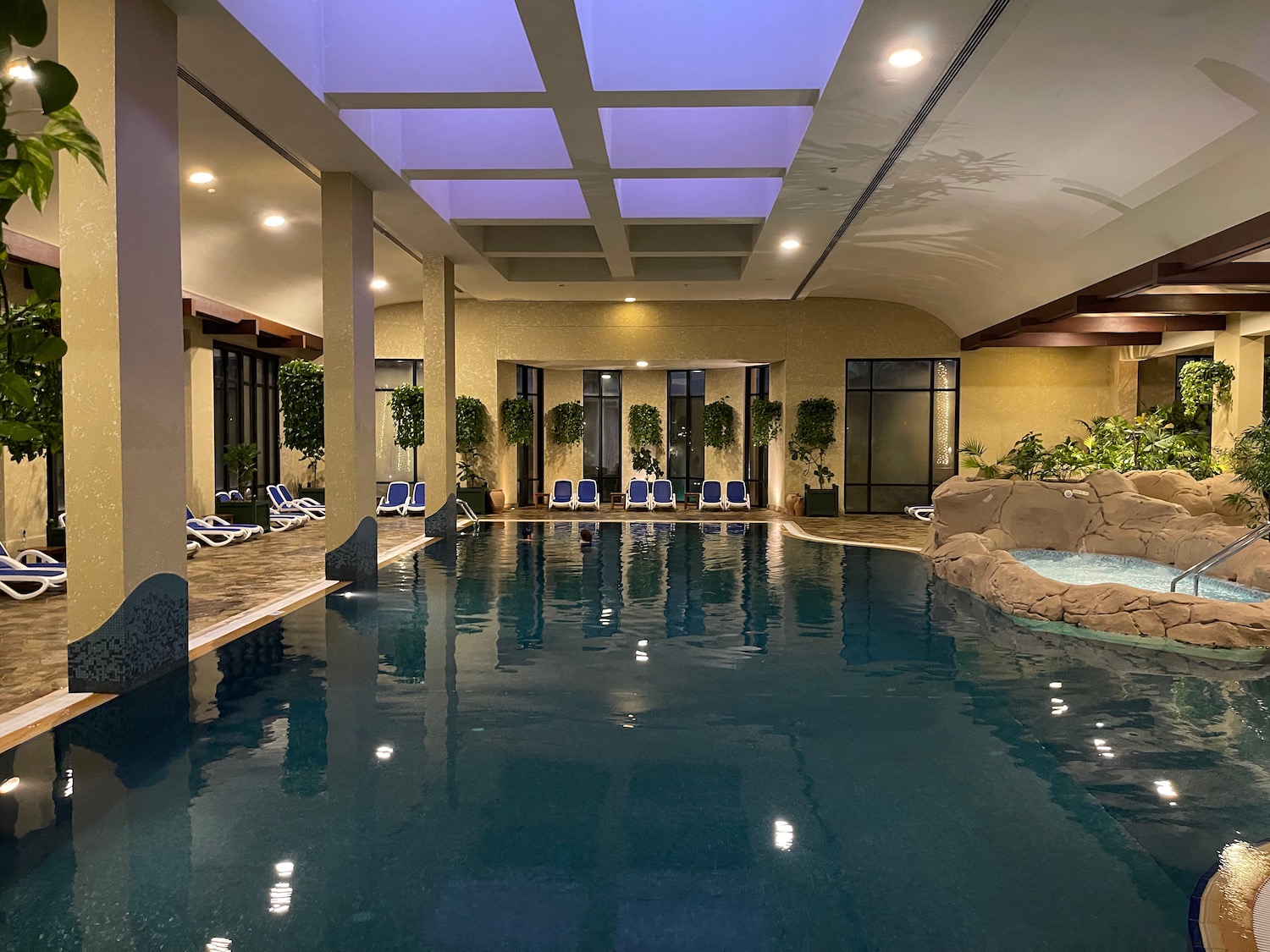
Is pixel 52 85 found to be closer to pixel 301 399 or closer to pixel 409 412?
pixel 301 399

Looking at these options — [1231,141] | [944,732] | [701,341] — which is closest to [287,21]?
[944,732]

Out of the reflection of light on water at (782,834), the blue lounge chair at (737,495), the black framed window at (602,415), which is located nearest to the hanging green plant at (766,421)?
the blue lounge chair at (737,495)

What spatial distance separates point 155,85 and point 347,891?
5589 mm

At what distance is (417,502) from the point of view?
20.1 m

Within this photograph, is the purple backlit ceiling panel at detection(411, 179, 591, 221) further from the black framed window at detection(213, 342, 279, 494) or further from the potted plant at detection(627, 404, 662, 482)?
the potted plant at detection(627, 404, 662, 482)

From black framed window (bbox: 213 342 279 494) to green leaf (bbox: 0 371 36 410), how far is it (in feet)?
60.0

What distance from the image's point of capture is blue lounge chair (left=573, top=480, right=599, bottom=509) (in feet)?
69.3

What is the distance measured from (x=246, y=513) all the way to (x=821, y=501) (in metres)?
11.7

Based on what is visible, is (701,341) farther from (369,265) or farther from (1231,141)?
(1231,141)

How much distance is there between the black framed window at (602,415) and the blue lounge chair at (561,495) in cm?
242

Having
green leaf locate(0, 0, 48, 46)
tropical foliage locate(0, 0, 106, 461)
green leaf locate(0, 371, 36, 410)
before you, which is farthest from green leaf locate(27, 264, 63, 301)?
green leaf locate(0, 0, 48, 46)

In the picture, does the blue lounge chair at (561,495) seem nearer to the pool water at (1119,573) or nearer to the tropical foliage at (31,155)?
the pool water at (1119,573)

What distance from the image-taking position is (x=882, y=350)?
2012 centimetres

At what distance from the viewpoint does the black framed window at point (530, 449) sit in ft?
71.6
